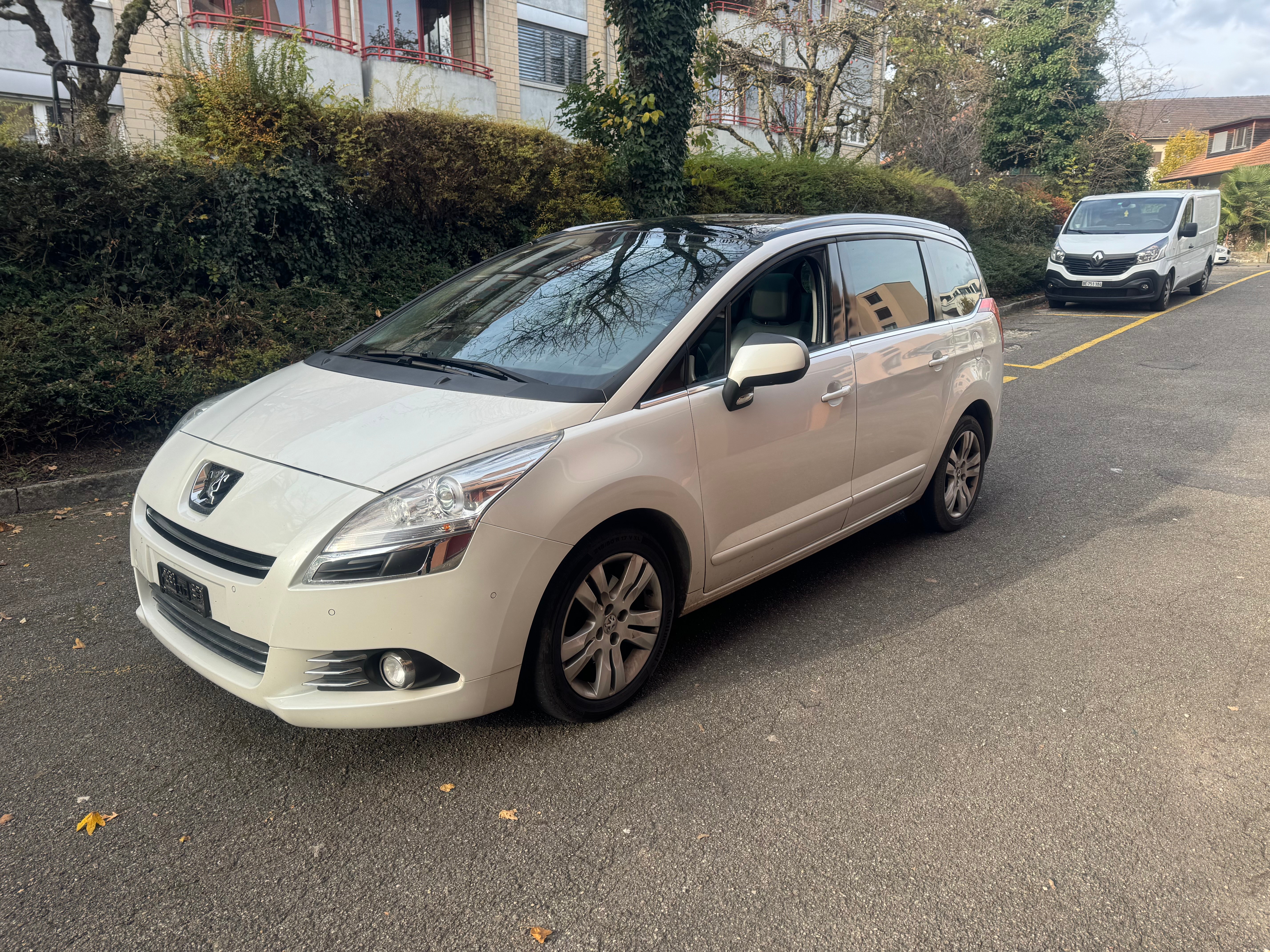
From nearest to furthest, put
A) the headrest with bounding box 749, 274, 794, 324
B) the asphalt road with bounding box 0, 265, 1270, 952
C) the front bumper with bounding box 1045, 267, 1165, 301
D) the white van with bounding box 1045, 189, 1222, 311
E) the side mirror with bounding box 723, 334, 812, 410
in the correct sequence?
the asphalt road with bounding box 0, 265, 1270, 952, the side mirror with bounding box 723, 334, 812, 410, the headrest with bounding box 749, 274, 794, 324, the front bumper with bounding box 1045, 267, 1165, 301, the white van with bounding box 1045, 189, 1222, 311

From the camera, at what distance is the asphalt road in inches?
93.3

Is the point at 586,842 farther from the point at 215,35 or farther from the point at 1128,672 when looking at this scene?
the point at 215,35

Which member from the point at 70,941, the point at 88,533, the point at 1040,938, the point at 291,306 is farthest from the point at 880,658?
the point at 291,306

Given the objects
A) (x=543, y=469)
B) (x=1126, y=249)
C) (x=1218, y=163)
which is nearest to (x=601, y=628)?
(x=543, y=469)

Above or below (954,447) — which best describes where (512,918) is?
below

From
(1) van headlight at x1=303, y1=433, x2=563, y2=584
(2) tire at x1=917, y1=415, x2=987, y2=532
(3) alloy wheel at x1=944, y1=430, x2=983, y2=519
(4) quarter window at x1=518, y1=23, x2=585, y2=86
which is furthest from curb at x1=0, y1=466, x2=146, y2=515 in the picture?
(4) quarter window at x1=518, y1=23, x2=585, y2=86

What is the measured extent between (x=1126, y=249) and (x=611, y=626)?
16.1m

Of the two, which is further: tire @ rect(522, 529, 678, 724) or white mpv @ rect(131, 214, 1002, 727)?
tire @ rect(522, 529, 678, 724)

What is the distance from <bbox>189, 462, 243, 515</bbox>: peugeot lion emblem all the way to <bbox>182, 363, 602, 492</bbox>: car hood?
94 mm

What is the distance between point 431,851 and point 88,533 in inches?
149

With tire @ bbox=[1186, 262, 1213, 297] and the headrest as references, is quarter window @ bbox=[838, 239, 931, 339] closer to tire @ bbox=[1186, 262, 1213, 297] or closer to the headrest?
the headrest

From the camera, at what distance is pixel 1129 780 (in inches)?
117

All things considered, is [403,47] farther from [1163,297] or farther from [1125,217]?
[1163,297]

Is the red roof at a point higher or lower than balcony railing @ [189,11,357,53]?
Answer: lower
